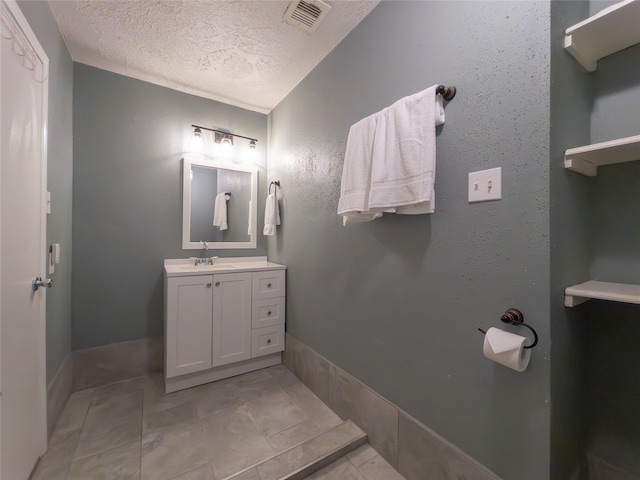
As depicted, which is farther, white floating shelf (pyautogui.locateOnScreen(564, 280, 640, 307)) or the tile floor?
the tile floor

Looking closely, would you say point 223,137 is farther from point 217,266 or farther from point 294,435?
point 294,435

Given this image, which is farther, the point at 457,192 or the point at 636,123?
the point at 457,192

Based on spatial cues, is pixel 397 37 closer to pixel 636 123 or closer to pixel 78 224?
pixel 636 123

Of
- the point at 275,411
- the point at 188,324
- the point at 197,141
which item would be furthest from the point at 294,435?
the point at 197,141

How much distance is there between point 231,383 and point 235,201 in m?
1.62

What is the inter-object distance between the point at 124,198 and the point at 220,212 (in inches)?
29.7

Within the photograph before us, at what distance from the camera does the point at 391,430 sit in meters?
1.35

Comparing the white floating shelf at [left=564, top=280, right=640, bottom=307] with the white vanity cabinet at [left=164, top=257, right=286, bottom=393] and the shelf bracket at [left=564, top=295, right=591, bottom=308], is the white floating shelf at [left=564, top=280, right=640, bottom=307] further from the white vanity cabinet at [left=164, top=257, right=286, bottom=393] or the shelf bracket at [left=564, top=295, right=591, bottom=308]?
the white vanity cabinet at [left=164, top=257, right=286, bottom=393]

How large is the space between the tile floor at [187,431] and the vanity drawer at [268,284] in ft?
2.26

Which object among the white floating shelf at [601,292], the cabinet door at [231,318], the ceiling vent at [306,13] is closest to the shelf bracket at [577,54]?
the white floating shelf at [601,292]

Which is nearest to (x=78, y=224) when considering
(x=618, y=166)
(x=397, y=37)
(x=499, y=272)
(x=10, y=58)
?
(x=10, y=58)

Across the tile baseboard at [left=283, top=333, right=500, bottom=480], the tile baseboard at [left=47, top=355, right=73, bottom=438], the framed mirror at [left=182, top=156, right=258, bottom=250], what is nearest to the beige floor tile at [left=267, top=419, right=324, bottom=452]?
the tile baseboard at [left=283, top=333, right=500, bottom=480]

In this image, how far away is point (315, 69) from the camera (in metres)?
2.03

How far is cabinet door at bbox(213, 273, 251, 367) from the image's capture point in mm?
2051
